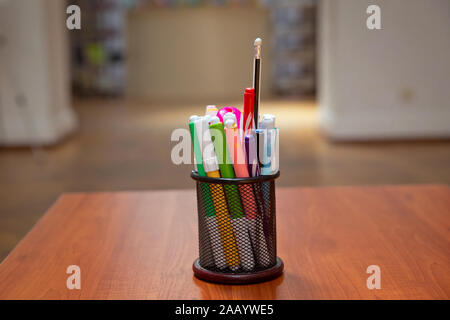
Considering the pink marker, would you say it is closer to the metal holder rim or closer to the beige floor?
the metal holder rim

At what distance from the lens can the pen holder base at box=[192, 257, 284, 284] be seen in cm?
85

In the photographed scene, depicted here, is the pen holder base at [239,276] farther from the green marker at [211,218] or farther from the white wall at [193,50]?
the white wall at [193,50]

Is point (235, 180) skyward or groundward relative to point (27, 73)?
groundward

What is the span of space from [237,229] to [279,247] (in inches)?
7.9

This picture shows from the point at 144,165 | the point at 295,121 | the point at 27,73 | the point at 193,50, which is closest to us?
the point at 144,165

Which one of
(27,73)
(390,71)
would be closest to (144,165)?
(27,73)

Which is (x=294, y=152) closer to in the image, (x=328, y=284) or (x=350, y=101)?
(x=350, y=101)

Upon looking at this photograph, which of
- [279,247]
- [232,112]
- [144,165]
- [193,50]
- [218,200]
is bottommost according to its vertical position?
[144,165]

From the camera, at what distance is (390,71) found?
5328mm

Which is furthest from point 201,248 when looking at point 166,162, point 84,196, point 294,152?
point 294,152

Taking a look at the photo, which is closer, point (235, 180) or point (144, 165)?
point (235, 180)

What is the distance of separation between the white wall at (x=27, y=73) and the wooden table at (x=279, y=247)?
4125mm

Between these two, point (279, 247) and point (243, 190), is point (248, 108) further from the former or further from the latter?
point (279, 247)
